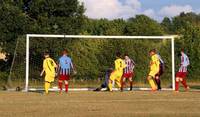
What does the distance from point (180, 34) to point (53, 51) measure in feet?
→ 46.1

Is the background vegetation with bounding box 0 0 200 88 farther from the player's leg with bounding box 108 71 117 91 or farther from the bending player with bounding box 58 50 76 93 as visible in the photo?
the player's leg with bounding box 108 71 117 91

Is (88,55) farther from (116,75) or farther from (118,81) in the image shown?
(116,75)

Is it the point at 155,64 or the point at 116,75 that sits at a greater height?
the point at 155,64

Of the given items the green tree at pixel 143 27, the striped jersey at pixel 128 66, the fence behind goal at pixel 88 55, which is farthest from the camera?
the green tree at pixel 143 27

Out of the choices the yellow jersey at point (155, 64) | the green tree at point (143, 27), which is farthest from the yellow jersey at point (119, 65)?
the green tree at point (143, 27)

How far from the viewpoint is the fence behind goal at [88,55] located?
92.9 ft

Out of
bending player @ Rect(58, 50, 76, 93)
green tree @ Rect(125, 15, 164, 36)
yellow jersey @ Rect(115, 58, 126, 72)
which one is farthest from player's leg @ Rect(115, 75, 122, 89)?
green tree @ Rect(125, 15, 164, 36)

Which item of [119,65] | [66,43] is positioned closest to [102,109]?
[119,65]

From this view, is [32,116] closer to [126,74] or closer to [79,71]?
[126,74]

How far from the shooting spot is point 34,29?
33.7m

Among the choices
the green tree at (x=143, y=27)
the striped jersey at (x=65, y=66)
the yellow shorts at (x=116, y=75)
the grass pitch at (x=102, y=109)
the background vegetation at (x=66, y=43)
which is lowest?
the grass pitch at (x=102, y=109)

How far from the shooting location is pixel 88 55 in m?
31.6

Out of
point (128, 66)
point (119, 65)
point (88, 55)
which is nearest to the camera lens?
point (119, 65)

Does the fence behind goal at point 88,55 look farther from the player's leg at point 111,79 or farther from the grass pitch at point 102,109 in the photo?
the grass pitch at point 102,109
